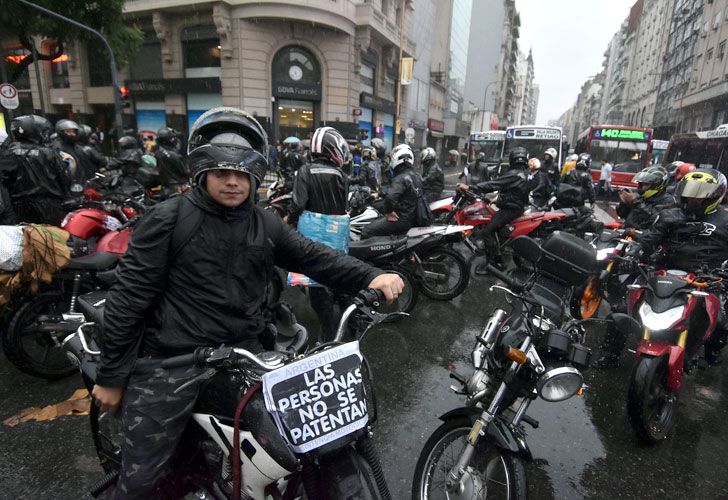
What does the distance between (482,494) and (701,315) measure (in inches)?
102

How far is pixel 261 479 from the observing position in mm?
1604

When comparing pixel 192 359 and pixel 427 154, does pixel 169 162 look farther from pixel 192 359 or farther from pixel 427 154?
pixel 192 359

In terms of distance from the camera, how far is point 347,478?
4.92 feet

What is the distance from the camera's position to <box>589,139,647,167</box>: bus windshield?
18219mm

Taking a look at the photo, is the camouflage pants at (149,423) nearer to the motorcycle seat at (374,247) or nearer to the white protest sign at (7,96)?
the motorcycle seat at (374,247)

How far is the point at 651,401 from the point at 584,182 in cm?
743

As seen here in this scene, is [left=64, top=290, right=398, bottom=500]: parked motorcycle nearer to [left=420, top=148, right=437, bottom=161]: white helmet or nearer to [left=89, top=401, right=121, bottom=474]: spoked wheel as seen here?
[left=89, top=401, right=121, bottom=474]: spoked wheel

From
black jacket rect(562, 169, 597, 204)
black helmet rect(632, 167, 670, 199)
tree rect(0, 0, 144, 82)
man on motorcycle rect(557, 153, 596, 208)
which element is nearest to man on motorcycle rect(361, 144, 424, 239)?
black helmet rect(632, 167, 670, 199)

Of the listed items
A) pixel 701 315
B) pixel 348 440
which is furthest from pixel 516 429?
pixel 701 315

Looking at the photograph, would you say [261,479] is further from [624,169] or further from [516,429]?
[624,169]

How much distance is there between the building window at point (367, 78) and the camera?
2378 centimetres

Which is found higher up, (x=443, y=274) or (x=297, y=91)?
(x=297, y=91)

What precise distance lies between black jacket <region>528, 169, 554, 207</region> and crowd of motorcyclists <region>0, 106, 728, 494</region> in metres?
0.27

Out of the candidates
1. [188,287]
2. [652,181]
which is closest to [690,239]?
[652,181]
